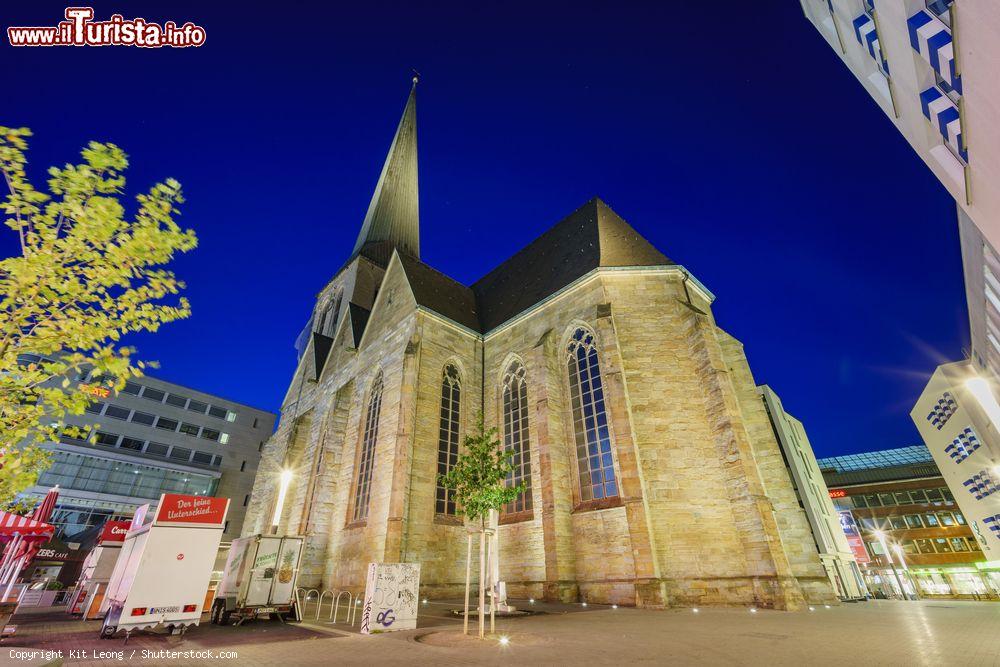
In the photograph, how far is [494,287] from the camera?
25.7m

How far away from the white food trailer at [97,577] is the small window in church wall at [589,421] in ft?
45.3

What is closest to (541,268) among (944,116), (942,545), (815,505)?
(944,116)

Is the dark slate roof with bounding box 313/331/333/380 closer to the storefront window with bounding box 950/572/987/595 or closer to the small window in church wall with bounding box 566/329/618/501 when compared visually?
the small window in church wall with bounding box 566/329/618/501

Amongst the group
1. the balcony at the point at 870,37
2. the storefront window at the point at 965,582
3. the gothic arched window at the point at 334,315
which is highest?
the gothic arched window at the point at 334,315

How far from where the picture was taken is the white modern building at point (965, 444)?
29078 millimetres

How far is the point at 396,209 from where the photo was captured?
128 feet

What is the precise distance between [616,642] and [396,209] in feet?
125

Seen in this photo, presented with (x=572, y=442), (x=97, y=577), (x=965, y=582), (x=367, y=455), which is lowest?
(x=965, y=582)

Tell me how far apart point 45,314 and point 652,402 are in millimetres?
14294

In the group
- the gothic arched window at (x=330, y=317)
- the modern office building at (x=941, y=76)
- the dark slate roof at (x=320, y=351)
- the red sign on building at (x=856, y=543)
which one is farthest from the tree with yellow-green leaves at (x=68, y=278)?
the red sign on building at (x=856, y=543)

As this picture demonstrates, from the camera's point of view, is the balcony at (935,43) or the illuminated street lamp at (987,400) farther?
the illuminated street lamp at (987,400)

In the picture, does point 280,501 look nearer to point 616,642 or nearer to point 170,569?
point 170,569

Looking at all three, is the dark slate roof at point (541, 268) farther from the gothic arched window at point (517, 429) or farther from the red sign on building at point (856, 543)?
the red sign on building at point (856, 543)

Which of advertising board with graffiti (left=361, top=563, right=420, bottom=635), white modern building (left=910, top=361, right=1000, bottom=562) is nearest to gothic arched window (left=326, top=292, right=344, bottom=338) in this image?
advertising board with graffiti (left=361, top=563, right=420, bottom=635)
